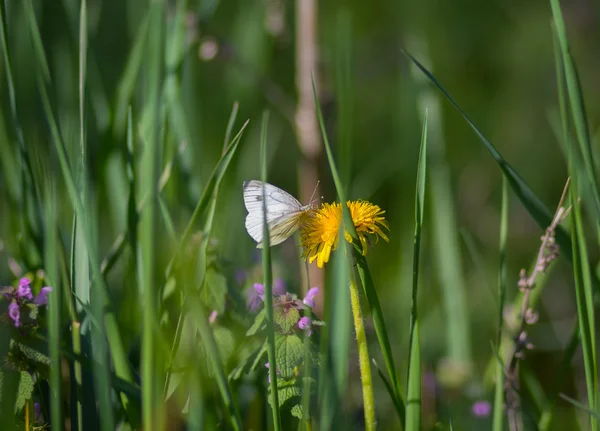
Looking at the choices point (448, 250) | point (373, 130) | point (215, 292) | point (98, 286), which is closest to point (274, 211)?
point (215, 292)

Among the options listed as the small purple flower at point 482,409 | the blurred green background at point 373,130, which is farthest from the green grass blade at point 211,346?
→ the small purple flower at point 482,409

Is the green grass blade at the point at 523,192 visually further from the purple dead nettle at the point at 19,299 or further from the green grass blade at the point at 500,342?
the purple dead nettle at the point at 19,299

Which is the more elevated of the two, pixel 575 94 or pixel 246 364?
pixel 575 94

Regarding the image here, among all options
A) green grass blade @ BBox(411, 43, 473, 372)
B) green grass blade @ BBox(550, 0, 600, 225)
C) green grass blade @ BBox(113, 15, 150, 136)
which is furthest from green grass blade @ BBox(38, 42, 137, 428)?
green grass blade @ BBox(411, 43, 473, 372)

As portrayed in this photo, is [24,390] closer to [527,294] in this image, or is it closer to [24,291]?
[24,291]

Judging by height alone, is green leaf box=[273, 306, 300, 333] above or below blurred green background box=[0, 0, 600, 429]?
below

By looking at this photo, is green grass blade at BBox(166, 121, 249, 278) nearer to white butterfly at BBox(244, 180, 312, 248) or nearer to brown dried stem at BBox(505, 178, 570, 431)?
white butterfly at BBox(244, 180, 312, 248)
